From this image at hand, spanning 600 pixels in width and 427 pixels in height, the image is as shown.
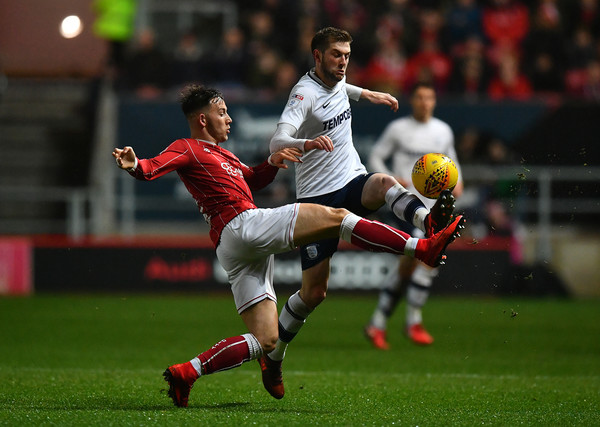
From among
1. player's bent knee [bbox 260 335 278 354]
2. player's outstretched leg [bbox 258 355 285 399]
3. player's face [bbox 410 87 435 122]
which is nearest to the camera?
player's bent knee [bbox 260 335 278 354]

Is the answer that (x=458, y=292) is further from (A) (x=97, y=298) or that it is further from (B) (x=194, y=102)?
(B) (x=194, y=102)

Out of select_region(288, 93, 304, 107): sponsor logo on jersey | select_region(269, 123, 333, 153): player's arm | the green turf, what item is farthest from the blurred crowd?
select_region(269, 123, 333, 153): player's arm

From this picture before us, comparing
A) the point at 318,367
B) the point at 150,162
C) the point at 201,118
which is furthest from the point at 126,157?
the point at 318,367

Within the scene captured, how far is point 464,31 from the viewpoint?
1753cm

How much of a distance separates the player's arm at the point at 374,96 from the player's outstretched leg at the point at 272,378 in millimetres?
1962

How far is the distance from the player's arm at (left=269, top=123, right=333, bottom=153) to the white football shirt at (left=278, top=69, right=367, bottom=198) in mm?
316

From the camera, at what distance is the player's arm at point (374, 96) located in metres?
7.29

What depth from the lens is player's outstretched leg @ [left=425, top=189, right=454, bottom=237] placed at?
20.5 ft

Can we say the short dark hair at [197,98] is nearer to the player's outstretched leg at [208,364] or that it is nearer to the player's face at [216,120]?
the player's face at [216,120]

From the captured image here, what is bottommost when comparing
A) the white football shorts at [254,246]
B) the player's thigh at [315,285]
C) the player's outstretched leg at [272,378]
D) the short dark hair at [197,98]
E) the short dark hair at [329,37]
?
the player's outstretched leg at [272,378]

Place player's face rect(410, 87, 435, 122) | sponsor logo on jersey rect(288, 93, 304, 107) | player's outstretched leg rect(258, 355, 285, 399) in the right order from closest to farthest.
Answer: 1. player's outstretched leg rect(258, 355, 285, 399)
2. sponsor logo on jersey rect(288, 93, 304, 107)
3. player's face rect(410, 87, 435, 122)

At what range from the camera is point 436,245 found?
613 centimetres

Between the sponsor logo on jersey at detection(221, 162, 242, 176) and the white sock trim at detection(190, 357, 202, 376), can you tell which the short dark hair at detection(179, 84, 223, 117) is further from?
the white sock trim at detection(190, 357, 202, 376)

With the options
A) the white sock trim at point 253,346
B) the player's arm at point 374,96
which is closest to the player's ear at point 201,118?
the player's arm at point 374,96
